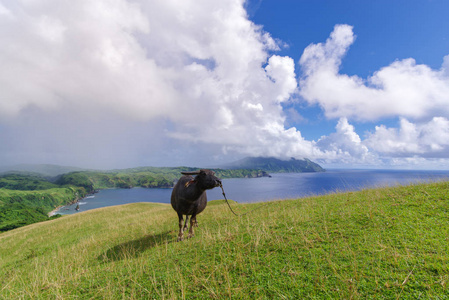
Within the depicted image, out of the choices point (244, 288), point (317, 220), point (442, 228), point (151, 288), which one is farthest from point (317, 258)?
point (151, 288)

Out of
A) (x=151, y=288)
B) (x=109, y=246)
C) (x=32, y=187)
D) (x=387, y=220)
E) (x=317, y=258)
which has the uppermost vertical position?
(x=387, y=220)

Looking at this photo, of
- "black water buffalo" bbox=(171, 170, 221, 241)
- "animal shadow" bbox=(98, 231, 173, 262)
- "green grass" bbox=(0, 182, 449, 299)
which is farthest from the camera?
"black water buffalo" bbox=(171, 170, 221, 241)

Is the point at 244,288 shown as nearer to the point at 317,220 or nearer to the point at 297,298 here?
the point at 297,298

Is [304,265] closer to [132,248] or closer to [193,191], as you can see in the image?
[193,191]

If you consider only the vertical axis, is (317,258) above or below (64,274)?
above

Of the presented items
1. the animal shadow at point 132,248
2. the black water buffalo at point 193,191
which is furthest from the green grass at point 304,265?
the black water buffalo at point 193,191

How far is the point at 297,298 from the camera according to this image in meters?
3.03

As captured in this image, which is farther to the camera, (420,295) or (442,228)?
(442,228)

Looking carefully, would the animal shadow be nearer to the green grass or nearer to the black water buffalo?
the green grass

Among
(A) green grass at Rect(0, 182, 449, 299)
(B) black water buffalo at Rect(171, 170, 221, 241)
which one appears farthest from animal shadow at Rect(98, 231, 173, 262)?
(B) black water buffalo at Rect(171, 170, 221, 241)

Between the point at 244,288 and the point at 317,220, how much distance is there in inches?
158

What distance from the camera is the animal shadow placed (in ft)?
22.0

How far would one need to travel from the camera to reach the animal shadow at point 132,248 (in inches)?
264

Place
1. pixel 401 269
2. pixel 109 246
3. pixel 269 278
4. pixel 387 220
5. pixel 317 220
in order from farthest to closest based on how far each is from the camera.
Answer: pixel 109 246
pixel 317 220
pixel 387 220
pixel 269 278
pixel 401 269
